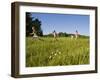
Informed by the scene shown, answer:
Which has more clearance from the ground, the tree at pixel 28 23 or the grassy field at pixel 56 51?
the tree at pixel 28 23

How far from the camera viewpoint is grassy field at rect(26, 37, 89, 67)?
199 cm

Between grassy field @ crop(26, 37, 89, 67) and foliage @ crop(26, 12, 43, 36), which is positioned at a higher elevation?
foliage @ crop(26, 12, 43, 36)

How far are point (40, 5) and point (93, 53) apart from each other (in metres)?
0.66

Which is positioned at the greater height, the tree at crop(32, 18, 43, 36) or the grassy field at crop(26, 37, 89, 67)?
the tree at crop(32, 18, 43, 36)

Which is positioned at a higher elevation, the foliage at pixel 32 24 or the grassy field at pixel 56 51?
the foliage at pixel 32 24

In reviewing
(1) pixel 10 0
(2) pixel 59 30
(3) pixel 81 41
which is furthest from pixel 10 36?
(3) pixel 81 41

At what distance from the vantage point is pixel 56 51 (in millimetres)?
2070

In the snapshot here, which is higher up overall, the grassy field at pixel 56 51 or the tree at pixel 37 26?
the tree at pixel 37 26

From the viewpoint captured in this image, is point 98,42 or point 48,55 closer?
point 48,55

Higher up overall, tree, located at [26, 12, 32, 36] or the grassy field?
tree, located at [26, 12, 32, 36]

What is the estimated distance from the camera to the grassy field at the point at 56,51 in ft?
6.52

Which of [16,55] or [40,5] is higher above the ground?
[40,5]

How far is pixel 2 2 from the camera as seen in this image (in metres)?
1.76

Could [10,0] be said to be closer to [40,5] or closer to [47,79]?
[40,5]
